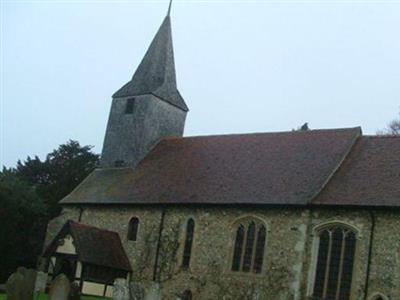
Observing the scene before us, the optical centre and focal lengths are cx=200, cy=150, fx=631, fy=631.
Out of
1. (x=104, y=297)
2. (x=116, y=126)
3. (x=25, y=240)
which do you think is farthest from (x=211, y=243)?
(x=25, y=240)

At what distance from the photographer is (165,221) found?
2825 centimetres

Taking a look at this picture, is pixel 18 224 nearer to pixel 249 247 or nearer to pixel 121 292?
pixel 249 247

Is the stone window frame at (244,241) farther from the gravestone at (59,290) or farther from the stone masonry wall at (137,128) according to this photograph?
the gravestone at (59,290)

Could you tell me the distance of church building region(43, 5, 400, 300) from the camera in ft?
74.7

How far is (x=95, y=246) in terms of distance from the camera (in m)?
28.0

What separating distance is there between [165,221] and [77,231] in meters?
3.90

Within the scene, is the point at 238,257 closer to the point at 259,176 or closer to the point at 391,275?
the point at 259,176

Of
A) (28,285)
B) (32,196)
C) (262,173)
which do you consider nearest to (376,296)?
(262,173)

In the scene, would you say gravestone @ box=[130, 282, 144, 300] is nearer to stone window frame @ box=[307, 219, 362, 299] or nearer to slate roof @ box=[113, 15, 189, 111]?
stone window frame @ box=[307, 219, 362, 299]

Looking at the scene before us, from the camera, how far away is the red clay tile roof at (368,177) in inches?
898

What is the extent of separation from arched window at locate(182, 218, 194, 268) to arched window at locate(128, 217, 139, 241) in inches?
125

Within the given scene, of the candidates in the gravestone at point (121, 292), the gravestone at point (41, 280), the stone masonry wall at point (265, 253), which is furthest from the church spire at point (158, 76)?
the gravestone at point (121, 292)

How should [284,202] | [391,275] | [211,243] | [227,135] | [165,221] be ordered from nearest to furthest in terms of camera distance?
1. [391,275]
2. [284,202]
3. [211,243]
4. [165,221]
5. [227,135]

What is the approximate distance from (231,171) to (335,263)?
7372 mm
